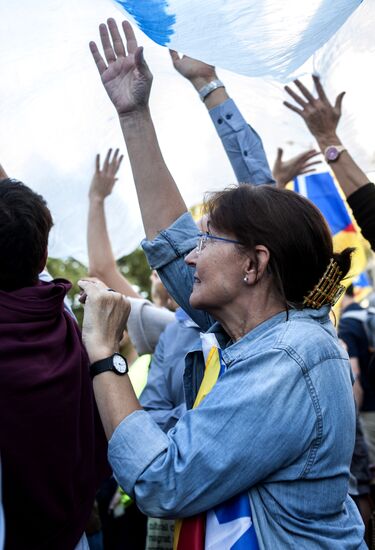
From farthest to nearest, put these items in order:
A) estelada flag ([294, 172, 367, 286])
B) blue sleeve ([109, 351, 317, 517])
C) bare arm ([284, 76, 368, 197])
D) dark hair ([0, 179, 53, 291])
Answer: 1. estelada flag ([294, 172, 367, 286])
2. bare arm ([284, 76, 368, 197])
3. dark hair ([0, 179, 53, 291])
4. blue sleeve ([109, 351, 317, 517])

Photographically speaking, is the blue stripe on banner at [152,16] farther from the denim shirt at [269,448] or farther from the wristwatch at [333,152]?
the wristwatch at [333,152]

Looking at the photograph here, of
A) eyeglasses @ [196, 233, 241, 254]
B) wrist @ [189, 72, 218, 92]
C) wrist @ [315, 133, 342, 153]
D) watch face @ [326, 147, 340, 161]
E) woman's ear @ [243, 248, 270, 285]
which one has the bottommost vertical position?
woman's ear @ [243, 248, 270, 285]

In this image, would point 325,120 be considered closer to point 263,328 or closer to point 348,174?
point 348,174

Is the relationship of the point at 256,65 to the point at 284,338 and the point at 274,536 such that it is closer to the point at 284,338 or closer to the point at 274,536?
the point at 284,338

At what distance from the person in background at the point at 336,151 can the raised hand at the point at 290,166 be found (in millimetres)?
Answer: 470

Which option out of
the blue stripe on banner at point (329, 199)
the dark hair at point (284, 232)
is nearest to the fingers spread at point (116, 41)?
the dark hair at point (284, 232)

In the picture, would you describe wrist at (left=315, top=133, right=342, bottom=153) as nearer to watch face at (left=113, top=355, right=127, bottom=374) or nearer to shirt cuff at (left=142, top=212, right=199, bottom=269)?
shirt cuff at (left=142, top=212, right=199, bottom=269)

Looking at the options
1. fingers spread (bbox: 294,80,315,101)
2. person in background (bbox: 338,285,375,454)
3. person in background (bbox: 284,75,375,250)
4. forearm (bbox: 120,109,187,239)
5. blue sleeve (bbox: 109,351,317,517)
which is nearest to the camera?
blue sleeve (bbox: 109,351,317,517)

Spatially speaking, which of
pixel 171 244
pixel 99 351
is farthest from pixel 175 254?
pixel 99 351

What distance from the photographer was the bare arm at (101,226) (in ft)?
9.43

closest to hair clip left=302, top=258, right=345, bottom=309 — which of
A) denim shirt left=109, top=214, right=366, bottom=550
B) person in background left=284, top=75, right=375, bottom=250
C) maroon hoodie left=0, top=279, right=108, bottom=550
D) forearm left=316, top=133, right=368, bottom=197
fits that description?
denim shirt left=109, top=214, right=366, bottom=550

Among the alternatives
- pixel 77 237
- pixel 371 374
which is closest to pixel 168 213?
pixel 77 237

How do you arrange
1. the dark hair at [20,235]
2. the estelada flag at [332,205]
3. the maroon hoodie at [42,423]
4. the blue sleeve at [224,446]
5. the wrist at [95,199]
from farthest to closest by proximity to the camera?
the estelada flag at [332,205]
the wrist at [95,199]
the dark hair at [20,235]
the maroon hoodie at [42,423]
the blue sleeve at [224,446]

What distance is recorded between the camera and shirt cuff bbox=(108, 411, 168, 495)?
4.78ft
